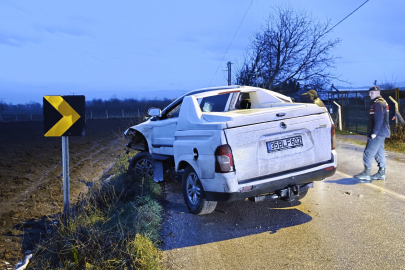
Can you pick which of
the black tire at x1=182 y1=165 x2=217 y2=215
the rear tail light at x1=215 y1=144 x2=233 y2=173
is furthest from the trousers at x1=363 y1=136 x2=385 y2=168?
the rear tail light at x1=215 y1=144 x2=233 y2=173

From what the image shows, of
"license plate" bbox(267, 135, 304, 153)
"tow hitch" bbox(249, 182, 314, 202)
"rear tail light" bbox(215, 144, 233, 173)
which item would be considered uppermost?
"license plate" bbox(267, 135, 304, 153)

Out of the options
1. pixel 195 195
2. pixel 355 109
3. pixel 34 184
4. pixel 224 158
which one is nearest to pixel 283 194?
pixel 224 158

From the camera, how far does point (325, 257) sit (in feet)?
13.9

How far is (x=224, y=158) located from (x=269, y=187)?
0.75 meters

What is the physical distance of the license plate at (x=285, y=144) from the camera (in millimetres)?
5090

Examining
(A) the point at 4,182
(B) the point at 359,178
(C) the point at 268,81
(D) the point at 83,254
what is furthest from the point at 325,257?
(C) the point at 268,81

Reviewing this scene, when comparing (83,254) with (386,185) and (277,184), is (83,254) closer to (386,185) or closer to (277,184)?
(277,184)

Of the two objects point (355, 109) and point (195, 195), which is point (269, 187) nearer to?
point (195, 195)

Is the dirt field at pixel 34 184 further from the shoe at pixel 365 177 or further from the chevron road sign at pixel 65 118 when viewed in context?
the shoe at pixel 365 177

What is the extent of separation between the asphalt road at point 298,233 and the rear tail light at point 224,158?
3.09ft

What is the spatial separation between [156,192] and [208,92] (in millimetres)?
2213

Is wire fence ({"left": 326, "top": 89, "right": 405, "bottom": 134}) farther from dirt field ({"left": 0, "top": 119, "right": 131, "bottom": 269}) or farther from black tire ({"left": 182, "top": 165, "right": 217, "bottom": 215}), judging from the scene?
black tire ({"left": 182, "top": 165, "right": 217, "bottom": 215})

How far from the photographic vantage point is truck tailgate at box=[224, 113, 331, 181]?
4934 millimetres

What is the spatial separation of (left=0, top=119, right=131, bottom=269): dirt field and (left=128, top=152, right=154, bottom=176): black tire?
118 centimetres
